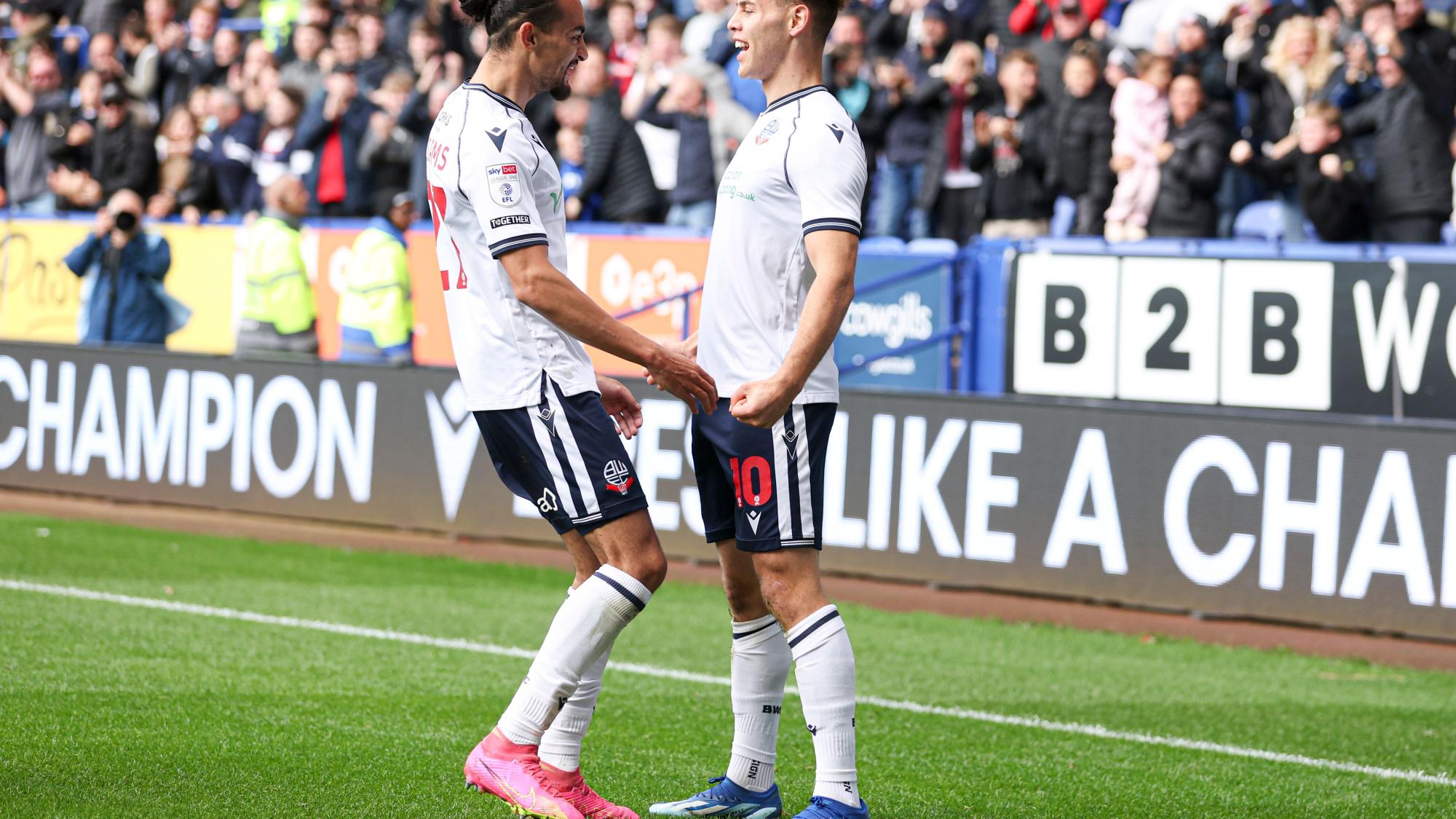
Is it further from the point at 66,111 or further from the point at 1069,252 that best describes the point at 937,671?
the point at 66,111

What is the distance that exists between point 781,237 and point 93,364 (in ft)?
31.9

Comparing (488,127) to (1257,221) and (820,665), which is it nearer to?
(820,665)

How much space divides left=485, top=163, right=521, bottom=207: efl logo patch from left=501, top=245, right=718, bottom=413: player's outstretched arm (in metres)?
0.14

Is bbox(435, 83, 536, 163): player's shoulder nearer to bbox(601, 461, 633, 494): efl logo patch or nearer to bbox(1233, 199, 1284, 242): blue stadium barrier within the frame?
bbox(601, 461, 633, 494): efl logo patch

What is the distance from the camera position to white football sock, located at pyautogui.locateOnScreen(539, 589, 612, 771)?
480 centimetres

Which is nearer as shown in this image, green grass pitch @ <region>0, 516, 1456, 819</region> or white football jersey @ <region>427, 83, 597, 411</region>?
white football jersey @ <region>427, 83, 597, 411</region>

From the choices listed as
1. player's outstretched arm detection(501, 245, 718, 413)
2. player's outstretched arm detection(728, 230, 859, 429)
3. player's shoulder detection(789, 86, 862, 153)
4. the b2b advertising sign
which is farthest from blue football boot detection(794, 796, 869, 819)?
the b2b advertising sign

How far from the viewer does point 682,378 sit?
4.60m

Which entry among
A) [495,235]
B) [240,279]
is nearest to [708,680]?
[495,235]

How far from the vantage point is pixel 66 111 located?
59.0 feet

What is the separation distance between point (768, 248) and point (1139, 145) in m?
8.54

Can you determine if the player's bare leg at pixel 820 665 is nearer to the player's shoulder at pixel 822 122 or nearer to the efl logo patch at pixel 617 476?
the efl logo patch at pixel 617 476

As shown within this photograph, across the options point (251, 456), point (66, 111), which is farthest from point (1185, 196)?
point (66, 111)

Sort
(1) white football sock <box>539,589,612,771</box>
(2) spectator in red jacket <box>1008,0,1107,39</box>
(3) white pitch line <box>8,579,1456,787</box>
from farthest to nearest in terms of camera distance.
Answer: (2) spectator in red jacket <box>1008,0,1107,39</box>, (3) white pitch line <box>8,579,1456,787</box>, (1) white football sock <box>539,589,612,771</box>
